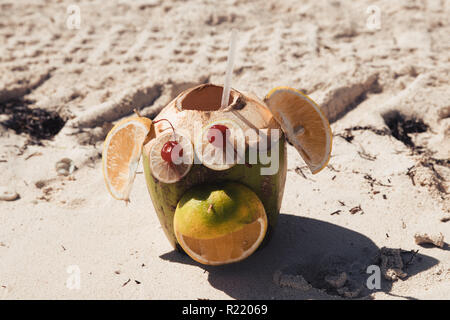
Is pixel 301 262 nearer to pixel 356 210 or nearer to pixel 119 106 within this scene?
pixel 356 210

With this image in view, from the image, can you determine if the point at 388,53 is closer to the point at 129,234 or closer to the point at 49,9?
the point at 129,234

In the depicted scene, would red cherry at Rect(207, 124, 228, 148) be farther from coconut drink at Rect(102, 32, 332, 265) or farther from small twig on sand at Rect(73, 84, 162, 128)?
small twig on sand at Rect(73, 84, 162, 128)

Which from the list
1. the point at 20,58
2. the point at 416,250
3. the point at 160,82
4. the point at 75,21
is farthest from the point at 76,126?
the point at 416,250

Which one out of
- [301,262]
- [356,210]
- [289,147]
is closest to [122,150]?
[301,262]

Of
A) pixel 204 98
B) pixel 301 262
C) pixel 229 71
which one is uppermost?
pixel 229 71

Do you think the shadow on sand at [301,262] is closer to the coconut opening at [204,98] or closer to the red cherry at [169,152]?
the red cherry at [169,152]
